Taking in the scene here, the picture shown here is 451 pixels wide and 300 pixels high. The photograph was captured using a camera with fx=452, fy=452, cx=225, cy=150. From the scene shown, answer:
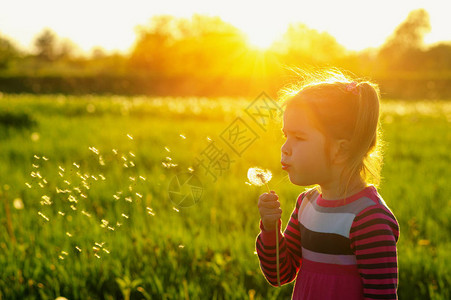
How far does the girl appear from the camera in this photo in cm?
147

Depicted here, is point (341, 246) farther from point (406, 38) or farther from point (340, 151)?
point (406, 38)

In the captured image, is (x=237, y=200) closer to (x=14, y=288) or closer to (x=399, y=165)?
(x=14, y=288)

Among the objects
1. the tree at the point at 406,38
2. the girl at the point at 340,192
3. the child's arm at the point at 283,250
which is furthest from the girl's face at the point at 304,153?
the tree at the point at 406,38

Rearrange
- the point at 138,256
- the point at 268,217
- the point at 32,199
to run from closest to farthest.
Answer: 1. the point at 268,217
2. the point at 138,256
3. the point at 32,199

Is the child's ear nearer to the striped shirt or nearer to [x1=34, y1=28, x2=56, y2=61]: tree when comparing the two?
the striped shirt

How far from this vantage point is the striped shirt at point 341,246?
146 cm

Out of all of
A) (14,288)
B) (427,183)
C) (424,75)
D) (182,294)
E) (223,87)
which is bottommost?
(14,288)

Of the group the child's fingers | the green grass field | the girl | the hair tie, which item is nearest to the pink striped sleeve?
the girl

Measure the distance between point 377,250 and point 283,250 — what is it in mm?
400

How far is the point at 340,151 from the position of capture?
60.9 inches

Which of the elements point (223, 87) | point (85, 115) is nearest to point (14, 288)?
point (85, 115)

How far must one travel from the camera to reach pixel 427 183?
545 cm

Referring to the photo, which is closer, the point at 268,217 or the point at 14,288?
the point at 268,217

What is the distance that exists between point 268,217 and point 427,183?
4471mm
